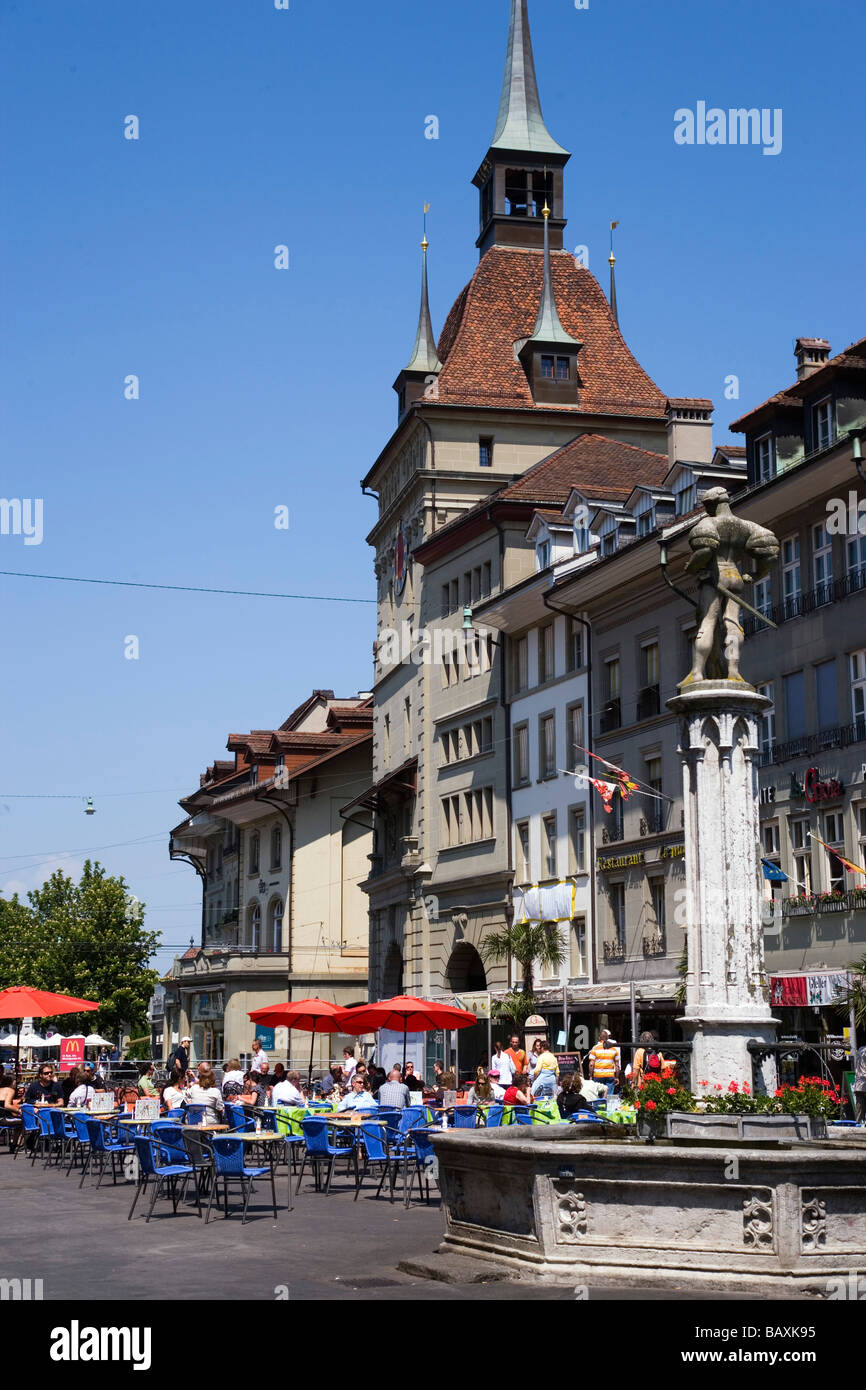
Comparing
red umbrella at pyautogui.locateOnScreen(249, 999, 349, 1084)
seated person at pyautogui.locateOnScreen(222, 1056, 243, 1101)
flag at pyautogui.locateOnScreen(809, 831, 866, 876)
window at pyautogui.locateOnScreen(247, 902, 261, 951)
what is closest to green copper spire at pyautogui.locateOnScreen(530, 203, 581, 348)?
window at pyautogui.locateOnScreen(247, 902, 261, 951)

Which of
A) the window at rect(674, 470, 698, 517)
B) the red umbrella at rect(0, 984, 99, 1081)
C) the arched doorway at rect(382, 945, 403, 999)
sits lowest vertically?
the red umbrella at rect(0, 984, 99, 1081)

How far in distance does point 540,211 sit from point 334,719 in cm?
2504

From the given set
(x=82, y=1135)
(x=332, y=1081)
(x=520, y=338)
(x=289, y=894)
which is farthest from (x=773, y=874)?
(x=289, y=894)

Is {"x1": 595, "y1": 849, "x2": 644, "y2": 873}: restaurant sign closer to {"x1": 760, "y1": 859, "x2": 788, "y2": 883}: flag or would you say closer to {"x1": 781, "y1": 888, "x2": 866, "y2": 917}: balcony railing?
{"x1": 760, "y1": 859, "x2": 788, "y2": 883}: flag

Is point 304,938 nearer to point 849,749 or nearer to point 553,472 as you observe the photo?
point 553,472

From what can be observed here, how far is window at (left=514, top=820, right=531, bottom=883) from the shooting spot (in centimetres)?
5162

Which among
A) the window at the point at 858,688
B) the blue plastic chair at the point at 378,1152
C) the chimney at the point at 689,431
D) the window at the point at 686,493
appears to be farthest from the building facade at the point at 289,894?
the blue plastic chair at the point at 378,1152

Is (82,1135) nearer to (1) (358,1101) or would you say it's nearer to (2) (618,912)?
(1) (358,1101)

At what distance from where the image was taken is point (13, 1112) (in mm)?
30859

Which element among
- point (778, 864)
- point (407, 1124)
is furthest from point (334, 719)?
point (407, 1124)

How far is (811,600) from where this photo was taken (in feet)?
119

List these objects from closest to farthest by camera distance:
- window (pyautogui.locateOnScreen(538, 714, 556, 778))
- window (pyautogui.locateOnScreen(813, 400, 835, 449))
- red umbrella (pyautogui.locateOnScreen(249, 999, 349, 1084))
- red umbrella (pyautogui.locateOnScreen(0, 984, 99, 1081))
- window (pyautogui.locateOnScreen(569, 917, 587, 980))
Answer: red umbrella (pyautogui.locateOnScreen(249, 999, 349, 1084)), red umbrella (pyautogui.locateOnScreen(0, 984, 99, 1081)), window (pyautogui.locateOnScreen(813, 400, 835, 449)), window (pyautogui.locateOnScreen(569, 917, 587, 980)), window (pyautogui.locateOnScreen(538, 714, 556, 778))

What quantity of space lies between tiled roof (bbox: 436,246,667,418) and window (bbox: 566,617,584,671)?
563 inches

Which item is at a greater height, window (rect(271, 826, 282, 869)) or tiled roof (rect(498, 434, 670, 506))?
tiled roof (rect(498, 434, 670, 506))
